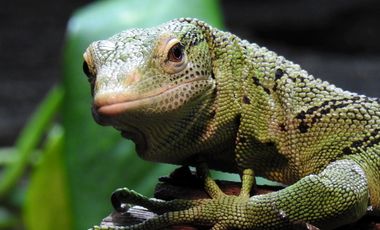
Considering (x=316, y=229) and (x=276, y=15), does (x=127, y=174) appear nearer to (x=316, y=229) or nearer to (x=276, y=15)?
(x=316, y=229)

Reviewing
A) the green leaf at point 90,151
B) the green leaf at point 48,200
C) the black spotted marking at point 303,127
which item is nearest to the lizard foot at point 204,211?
the black spotted marking at point 303,127

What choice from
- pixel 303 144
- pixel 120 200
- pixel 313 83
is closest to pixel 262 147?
pixel 303 144

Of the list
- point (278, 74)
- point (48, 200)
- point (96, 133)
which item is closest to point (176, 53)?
point (278, 74)

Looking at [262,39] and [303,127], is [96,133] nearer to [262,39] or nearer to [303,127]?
[303,127]

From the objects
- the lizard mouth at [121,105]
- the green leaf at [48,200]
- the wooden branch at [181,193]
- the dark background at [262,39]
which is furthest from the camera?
the dark background at [262,39]

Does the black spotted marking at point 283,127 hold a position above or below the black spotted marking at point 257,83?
below

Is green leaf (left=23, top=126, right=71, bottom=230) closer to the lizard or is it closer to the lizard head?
the lizard

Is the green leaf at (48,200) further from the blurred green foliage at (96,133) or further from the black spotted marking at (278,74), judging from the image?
the black spotted marking at (278,74)
